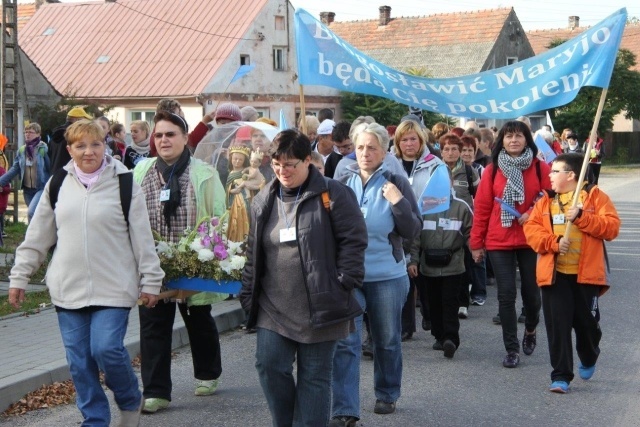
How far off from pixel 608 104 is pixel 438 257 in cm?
4140

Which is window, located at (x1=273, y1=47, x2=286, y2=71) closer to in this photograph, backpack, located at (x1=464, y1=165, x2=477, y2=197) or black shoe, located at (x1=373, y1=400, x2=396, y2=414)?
backpack, located at (x1=464, y1=165, x2=477, y2=197)

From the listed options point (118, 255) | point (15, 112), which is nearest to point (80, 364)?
point (118, 255)

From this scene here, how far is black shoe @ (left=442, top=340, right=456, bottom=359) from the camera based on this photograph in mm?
8398

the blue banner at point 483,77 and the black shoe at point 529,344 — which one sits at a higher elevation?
the blue banner at point 483,77

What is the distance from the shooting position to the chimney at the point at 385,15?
54.3 metres

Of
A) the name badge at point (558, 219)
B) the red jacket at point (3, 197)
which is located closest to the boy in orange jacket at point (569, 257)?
the name badge at point (558, 219)

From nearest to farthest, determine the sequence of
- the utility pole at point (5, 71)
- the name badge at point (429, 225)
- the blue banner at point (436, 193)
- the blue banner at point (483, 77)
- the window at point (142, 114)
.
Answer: the blue banner at point (483, 77) → the blue banner at point (436, 193) → the name badge at point (429, 225) → the utility pole at point (5, 71) → the window at point (142, 114)

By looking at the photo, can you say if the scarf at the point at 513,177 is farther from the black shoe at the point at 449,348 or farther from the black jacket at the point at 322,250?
the black jacket at the point at 322,250

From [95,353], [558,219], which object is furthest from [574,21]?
[95,353]

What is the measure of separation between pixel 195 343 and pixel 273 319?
2.03 metres

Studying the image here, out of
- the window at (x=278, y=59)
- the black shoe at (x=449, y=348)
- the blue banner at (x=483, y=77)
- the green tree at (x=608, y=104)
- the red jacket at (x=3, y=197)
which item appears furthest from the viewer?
the green tree at (x=608, y=104)

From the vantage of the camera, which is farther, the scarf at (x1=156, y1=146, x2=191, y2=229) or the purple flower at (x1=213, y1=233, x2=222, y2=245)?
the scarf at (x1=156, y1=146, x2=191, y2=229)

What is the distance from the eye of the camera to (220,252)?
625 cm

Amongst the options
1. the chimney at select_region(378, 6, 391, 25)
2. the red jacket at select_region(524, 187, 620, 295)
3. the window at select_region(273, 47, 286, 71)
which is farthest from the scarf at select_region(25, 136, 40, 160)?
the chimney at select_region(378, 6, 391, 25)
